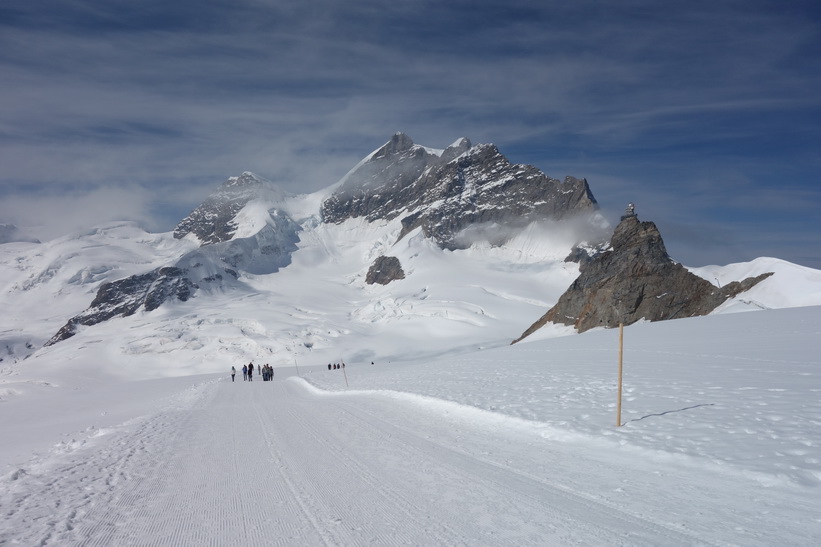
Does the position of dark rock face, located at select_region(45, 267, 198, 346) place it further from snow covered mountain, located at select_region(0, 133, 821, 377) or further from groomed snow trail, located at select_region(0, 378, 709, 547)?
groomed snow trail, located at select_region(0, 378, 709, 547)

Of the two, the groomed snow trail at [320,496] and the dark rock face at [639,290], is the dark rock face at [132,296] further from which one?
the groomed snow trail at [320,496]

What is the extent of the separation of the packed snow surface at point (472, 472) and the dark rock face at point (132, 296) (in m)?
167

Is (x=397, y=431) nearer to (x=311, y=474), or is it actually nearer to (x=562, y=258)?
(x=311, y=474)

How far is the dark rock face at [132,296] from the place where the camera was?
546ft

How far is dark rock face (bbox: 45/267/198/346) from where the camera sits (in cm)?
16650

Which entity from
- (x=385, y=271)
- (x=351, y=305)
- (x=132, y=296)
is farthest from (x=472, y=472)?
(x=132, y=296)

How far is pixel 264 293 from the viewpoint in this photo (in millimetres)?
174750

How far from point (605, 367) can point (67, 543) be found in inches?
623

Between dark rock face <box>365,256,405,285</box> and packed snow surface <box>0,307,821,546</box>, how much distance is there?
15965 cm

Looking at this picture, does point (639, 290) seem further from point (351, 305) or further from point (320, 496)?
point (351, 305)

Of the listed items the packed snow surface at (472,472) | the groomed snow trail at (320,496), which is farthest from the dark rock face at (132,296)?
the groomed snow trail at (320,496)

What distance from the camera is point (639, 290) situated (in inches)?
1879

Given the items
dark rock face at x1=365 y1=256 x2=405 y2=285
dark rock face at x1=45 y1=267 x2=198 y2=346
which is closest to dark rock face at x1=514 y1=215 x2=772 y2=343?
dark rock face at x1=365 y1=256 x2=405 y2=285

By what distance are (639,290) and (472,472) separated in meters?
45.3
